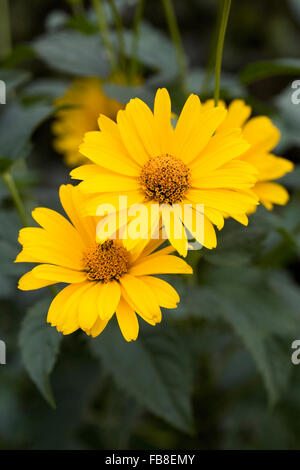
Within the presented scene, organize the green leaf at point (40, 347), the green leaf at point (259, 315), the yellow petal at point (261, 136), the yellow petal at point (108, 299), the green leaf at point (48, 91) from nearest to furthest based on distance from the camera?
the yellow petal at point (108, 299) < the green leaf at point (40, 347) < the yellow petal at point (261, 136) < the green leaf at point (259, 315) < the green leaf at point (48, 91)

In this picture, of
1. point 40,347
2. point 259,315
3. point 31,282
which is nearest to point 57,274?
point 31,282

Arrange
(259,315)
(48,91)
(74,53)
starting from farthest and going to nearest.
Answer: (48,91) → (74,53) → (259,315)

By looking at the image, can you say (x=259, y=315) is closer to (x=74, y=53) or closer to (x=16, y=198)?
(x=16, y=198)

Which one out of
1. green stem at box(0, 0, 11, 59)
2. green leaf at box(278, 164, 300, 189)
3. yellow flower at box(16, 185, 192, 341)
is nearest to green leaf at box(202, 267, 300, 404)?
green leaf at box(278, 164, 300, 189)

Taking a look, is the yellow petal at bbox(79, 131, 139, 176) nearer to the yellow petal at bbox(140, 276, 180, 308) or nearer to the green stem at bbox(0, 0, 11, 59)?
the yellow petal at bbox(140, 276, 180, 308)

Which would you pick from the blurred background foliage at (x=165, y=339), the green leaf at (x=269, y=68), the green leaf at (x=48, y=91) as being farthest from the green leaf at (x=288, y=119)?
the green leaf at (x=48, y=91)

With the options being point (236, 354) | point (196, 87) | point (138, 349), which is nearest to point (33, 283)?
point (138, 349)

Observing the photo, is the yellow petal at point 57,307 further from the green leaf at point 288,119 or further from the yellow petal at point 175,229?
the green leaf at point 288,119
